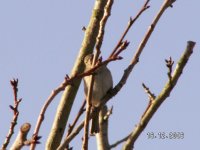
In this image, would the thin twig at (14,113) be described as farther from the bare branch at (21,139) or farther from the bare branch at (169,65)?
the bare branch at (169,65)

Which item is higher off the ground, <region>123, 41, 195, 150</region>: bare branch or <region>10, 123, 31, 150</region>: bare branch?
<region>123, 41, 195, 150</region>: bare branch

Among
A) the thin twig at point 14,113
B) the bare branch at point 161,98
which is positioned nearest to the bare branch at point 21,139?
the thin twig at point 14,113

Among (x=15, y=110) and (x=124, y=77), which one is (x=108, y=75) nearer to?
(x=124, y=77)

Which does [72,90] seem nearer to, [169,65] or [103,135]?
[103,135]

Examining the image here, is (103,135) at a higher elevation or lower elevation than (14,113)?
higher

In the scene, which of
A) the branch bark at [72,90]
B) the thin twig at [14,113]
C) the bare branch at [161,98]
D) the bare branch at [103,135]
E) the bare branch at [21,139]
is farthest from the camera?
the bare branch at [103,135]

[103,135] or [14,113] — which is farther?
[103,135]

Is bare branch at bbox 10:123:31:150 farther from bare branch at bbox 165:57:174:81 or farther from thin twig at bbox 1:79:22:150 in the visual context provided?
bare branch at bbox 165:57:174:81

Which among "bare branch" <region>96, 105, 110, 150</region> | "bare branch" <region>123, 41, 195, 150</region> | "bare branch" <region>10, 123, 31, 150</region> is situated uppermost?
"bare branch" <region>96, 105, 110, 150</region>

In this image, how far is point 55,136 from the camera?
4891 mm

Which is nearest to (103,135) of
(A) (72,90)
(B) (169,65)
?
(A) (72,90)

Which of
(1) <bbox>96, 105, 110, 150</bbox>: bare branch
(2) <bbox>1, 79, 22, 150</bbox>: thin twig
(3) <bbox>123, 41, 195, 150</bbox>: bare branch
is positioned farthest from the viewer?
(1) <bbox>96, 105, 110, 150</bbox>: bare branch

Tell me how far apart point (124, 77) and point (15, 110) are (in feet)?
4.54

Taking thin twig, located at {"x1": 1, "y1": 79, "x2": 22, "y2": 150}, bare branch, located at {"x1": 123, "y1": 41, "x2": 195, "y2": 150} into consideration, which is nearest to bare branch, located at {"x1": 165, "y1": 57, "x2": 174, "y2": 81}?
bare branch, located at {"x1": 123, "y1": 41, "x2": 195, "y2": 150}
